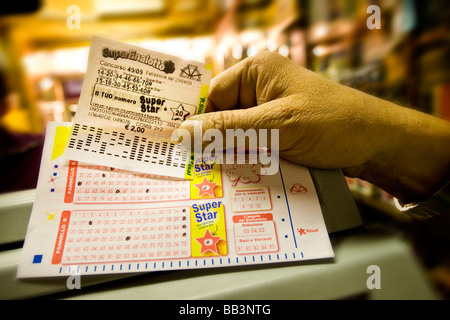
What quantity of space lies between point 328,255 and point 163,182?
33 cm

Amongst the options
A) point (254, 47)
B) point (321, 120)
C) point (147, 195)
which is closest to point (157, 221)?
point (147, 195)

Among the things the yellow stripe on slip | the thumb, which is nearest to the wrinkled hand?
the thumb

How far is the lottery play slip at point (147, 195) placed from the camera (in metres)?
0.43

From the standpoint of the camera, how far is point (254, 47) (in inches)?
117

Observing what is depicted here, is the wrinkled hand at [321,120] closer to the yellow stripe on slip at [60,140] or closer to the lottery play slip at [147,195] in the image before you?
the lottery play slip at [147,195]

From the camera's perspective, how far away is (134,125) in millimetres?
517

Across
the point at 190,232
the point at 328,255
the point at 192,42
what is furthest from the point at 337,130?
the point at 192,42

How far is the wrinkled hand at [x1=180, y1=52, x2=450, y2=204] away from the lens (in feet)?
1.74

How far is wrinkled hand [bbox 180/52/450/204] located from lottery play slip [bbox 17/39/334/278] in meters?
0.07

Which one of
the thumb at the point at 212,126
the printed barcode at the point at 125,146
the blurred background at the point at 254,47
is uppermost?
the blurred background at the point at 254,47

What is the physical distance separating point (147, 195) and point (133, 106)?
0.61 feet

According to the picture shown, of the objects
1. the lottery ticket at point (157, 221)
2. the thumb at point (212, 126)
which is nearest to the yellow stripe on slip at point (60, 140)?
the lottery ticket at point (157, 221)

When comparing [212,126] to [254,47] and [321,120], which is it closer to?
[321,120]

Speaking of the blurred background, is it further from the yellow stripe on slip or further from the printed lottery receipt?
the yellow stripe on slip
